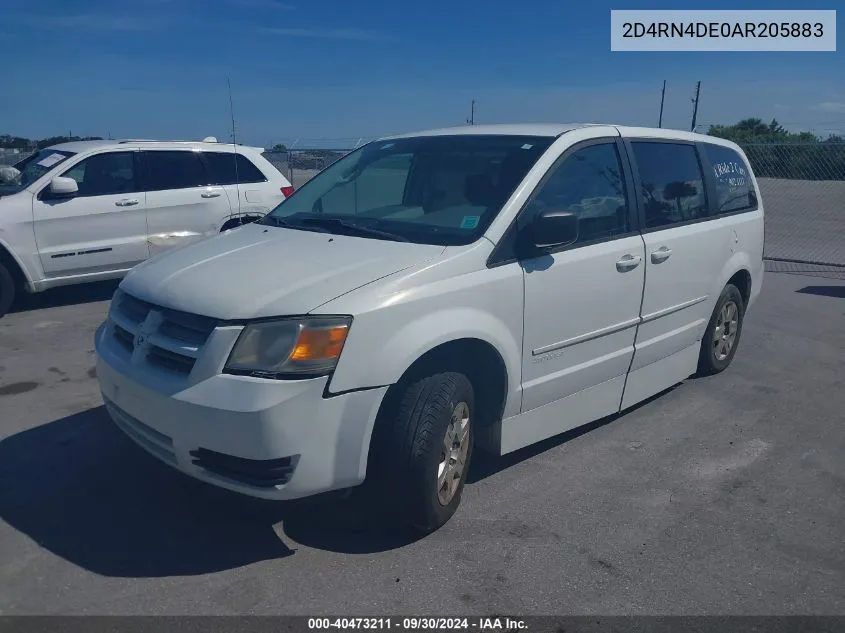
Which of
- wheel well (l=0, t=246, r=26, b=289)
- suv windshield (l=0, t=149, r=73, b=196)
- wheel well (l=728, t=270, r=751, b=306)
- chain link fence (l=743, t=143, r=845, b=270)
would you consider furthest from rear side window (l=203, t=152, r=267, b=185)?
chain link fence (l=743, t=143, r=845, b=270)

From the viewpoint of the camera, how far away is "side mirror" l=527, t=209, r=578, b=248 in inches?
152

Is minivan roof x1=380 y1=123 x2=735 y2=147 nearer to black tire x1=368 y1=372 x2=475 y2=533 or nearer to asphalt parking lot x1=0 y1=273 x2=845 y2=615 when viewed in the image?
black tire x1=368 y1=372 x2=475 y2=533

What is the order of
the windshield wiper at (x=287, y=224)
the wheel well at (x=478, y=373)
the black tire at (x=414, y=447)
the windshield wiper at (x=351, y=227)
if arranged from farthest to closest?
the windshield wiper at (x=287, y=224), the windshield wiper at (x=351, y=227), the wheel well at (x=478, y=373), the black tire at (x=414, y=447)

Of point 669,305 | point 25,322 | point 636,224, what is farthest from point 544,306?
point 25,322

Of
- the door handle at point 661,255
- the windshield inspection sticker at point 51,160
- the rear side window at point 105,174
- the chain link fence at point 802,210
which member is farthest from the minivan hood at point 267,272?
the chain link fence at point 802,210

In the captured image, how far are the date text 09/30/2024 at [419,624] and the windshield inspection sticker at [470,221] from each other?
187 cm

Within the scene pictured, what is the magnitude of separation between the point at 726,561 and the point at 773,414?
231 cm

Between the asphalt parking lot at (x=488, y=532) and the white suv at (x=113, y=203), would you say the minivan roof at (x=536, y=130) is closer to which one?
the asphalt parking lot at (x=488, y=532)

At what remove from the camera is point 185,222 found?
8.90 metres

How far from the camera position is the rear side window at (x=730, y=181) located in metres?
5.83

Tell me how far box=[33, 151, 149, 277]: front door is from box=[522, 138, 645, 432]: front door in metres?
5.79

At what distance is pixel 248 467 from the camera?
3.18 meters

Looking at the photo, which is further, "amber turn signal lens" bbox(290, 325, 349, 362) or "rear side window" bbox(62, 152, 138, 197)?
"rear side window" bbox(62, 152, 138, 197)

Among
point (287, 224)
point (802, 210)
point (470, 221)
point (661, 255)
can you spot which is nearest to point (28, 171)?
point (287, 224)
